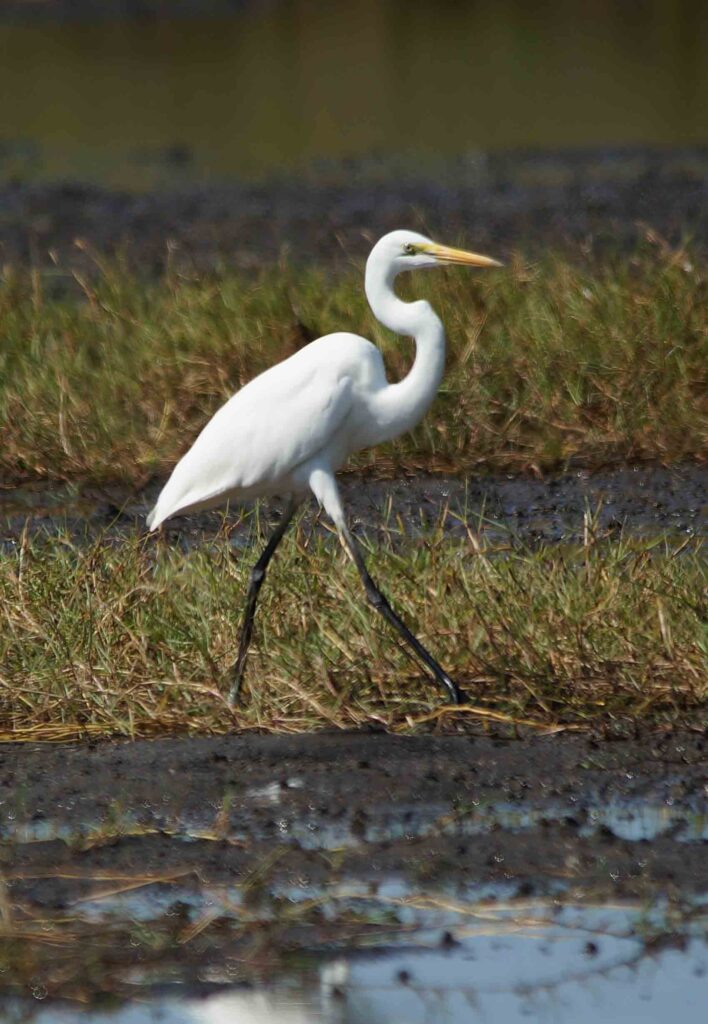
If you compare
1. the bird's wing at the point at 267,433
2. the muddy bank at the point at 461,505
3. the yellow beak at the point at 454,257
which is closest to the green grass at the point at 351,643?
the bird's wing at the point at 267,433

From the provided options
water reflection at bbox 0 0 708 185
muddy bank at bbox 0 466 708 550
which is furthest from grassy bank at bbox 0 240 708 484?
water reflection at bbox 0 0 708 185

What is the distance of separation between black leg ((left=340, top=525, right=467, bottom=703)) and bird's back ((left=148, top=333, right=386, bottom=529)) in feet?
0.75

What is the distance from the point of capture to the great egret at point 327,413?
5.30 meters

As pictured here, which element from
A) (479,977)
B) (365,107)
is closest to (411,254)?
(479,977)

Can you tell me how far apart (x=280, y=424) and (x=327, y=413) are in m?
0.12

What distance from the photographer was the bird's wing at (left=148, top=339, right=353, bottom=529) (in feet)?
17.4

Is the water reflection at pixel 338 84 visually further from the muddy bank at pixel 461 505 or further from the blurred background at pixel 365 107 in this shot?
the muddy bank at pixel 461 505

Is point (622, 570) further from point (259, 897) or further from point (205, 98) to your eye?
point (205, 98)

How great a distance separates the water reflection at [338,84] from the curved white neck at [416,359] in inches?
435

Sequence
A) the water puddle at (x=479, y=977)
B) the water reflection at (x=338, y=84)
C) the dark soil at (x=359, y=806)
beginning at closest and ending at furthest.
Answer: the water puddle at (x=479, y=977) < the dark soil at (x=359, y=806) < the water reflection at (x=338, y=84)

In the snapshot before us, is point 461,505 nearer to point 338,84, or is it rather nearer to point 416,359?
point 416,359

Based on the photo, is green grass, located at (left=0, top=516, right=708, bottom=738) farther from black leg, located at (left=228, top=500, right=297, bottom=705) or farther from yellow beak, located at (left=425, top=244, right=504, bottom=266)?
yellow beak, located at (left=425, top=244, right=504, bottom=266)

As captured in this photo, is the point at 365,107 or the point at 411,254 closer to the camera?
the point at 411,254

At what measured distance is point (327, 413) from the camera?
17.4 feet
